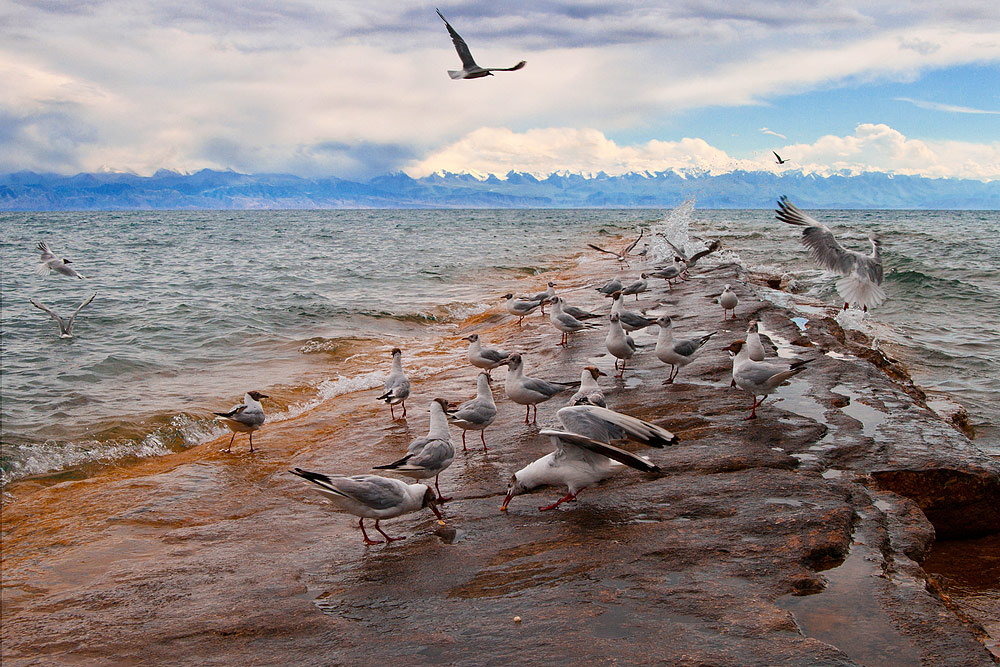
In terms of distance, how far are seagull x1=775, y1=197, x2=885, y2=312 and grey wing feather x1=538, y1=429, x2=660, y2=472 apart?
9.37m

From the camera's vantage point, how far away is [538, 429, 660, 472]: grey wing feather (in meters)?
4.63

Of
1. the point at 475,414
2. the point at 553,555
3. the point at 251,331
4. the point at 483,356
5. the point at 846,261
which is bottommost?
the point at 553,555

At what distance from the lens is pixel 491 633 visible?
143 inches

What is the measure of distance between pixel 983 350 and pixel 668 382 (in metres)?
8.20

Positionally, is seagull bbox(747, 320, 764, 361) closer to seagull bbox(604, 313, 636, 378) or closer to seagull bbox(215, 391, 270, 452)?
seagull bbox(604, 313, 636, 378)

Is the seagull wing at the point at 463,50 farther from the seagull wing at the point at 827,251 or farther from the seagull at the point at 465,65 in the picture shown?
the seagull wing at the point at 827,251

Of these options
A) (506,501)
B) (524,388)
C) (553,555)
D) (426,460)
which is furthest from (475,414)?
(553,555)

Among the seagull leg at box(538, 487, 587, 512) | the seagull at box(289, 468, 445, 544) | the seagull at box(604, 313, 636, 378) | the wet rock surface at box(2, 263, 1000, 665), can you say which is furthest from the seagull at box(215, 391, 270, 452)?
the seagull at box(604, 313, 636, 378)

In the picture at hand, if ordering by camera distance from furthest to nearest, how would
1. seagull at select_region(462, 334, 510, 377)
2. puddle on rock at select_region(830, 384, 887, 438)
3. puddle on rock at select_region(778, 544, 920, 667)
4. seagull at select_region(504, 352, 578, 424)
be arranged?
seagull at select_region(462, 334, 510, 377) < seagull at select_region(504, 352, 578, 424) < puddle on rock at select_region(830, 384, 887, 438) < puddle on rock at select_region(778, 544, 920, 667)

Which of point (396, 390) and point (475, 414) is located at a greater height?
point (475, 414)

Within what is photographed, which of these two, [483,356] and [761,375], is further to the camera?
[483,356]

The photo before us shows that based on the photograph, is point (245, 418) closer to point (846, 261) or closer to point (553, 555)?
point (553, 555)

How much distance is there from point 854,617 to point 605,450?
5.87 feet

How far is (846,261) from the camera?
12773 millimetres
